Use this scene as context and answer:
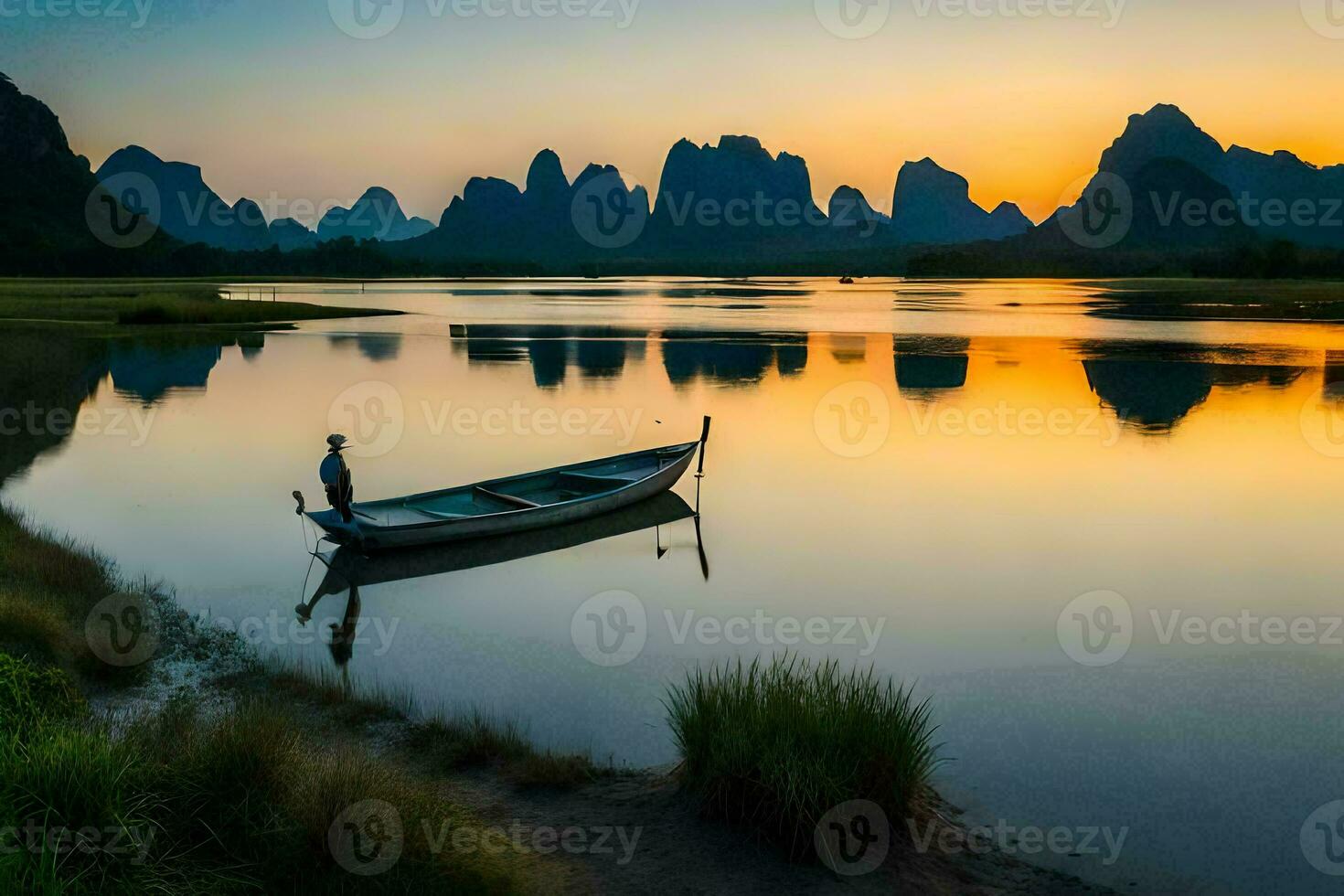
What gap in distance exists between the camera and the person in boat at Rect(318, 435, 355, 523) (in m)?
13.9

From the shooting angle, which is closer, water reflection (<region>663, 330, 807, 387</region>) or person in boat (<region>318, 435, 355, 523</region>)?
person in boat (<region>318, 435, 355, 523</region>)

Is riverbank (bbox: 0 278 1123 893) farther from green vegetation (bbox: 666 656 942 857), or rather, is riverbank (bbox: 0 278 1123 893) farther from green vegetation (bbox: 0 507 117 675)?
green vegetation (bbox: 0 507 117 675)

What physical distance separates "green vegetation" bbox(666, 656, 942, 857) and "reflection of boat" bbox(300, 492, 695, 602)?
7309mm

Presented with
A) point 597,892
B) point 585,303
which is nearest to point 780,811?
point 597,892

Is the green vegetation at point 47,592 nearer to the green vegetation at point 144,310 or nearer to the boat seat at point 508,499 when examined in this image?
the boat seat at point 508,499

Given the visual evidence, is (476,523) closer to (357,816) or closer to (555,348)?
(357,816)

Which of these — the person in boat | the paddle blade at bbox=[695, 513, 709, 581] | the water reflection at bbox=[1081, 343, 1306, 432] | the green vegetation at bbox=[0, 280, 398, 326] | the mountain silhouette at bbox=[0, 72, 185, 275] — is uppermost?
the mountain silhouette at bbox=[0, 72, 185, 275]

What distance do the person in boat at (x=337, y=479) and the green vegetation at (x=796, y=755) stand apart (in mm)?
8119

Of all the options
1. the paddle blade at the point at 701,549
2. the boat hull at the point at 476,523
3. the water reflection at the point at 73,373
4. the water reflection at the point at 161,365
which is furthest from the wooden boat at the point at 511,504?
the water reflection at the point at 161,365

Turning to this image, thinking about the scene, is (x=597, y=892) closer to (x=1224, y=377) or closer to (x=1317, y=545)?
(x=1317, y=545)

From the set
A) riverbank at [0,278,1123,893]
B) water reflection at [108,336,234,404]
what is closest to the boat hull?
riverbank at [0,278,1123,893]

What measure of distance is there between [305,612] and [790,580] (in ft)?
21.0

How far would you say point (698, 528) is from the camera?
57.0ft

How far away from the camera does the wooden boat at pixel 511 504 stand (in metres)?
14.4
